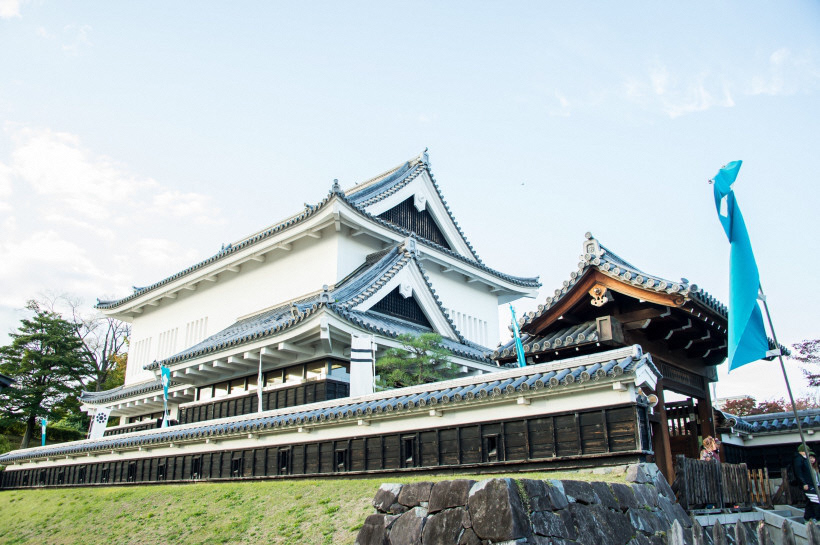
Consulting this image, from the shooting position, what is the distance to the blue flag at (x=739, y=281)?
8.95 m

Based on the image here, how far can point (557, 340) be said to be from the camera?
447 inches

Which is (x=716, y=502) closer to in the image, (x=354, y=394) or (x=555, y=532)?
(x=555, y=532)

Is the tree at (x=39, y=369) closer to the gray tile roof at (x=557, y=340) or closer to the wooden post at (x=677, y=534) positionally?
the gray tile roof at (x=557, y=340)

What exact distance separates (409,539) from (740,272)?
6195 mm

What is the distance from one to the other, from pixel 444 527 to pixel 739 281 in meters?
5.83

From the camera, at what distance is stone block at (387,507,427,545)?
21.3ft

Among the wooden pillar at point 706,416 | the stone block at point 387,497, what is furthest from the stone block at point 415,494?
the wooden pillar at point 706,416

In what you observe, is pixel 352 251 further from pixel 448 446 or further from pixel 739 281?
pixel 739 281

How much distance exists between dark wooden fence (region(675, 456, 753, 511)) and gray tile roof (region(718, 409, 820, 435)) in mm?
3760

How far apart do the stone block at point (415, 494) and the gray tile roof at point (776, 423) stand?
1095 centimetres

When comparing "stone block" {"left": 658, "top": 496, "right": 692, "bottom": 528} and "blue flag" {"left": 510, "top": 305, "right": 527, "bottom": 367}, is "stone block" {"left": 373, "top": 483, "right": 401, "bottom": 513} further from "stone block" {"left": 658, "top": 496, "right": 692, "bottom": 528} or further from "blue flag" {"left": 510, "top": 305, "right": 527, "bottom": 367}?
"blue flag" {"left": 510, "top": 305, "right": 527, "bottom": 367}

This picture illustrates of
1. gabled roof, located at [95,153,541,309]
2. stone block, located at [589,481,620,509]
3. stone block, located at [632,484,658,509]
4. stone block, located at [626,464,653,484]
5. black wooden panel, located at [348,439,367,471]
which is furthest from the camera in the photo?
gabled roof, located at [95,153,541,309]

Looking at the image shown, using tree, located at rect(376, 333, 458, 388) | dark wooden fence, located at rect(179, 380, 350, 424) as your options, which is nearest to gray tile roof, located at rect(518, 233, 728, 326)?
tree, located at rect(376, 333, 458, 388)

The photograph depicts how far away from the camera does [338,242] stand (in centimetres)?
2245
